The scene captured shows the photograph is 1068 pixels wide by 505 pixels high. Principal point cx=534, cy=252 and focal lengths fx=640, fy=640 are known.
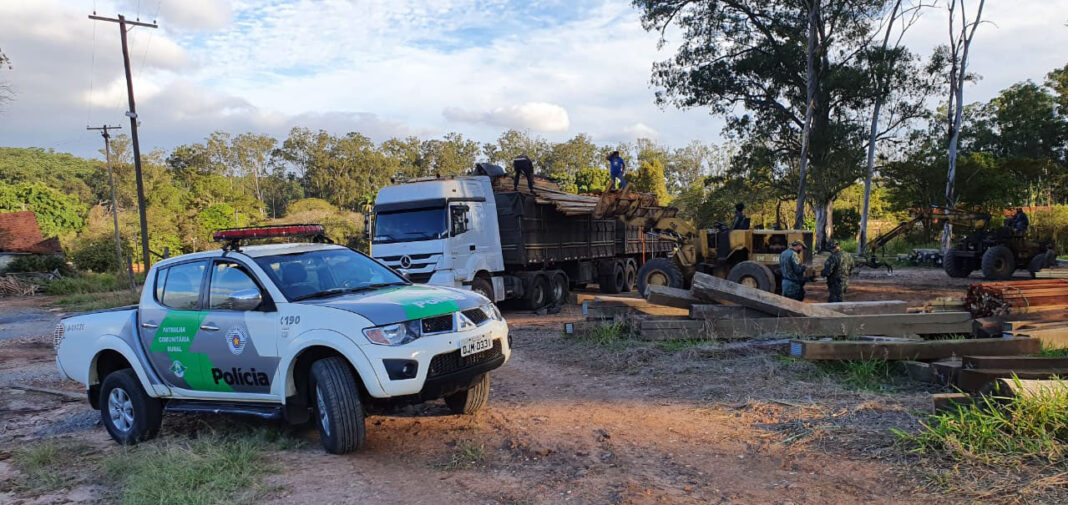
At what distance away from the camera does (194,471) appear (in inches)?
181

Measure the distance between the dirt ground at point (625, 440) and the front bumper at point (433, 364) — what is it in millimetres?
563

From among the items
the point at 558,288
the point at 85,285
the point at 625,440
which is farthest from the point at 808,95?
the point at 85,285

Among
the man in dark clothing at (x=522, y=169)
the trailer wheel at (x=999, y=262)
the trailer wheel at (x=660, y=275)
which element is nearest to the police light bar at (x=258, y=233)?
the man in dark clothing at (x=522, y=169)

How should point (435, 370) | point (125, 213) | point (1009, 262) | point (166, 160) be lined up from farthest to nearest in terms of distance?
point (166, 160) → point (125, 213) → point (1009, 262) → point (435, 370)

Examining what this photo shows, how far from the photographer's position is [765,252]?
13.9m

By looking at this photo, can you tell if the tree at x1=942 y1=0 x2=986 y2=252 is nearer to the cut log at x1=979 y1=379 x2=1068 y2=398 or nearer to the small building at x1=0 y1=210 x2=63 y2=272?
the cut log at x1=979 y1=379 x2=1068 y2=398

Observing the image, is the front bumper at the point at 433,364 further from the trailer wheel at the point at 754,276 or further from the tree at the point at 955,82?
the tree at the point at 955,82

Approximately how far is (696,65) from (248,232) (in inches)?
989

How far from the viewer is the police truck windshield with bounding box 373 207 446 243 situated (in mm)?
12523

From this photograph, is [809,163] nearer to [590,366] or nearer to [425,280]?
[425,280]

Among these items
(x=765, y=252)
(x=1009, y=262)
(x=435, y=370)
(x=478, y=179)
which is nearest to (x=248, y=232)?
(x=435, y=370)

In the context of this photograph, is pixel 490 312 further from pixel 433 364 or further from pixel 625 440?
pixel 625 440

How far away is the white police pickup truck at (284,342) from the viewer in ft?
15.7

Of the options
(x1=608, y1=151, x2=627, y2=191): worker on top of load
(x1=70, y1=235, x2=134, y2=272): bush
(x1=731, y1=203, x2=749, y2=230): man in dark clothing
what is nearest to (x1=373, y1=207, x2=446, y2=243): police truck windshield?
(x1=608, y1=151, x2=627, y2=191): worker on top of load
